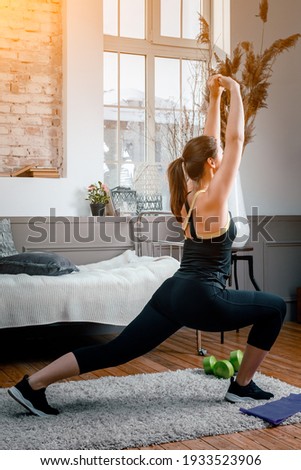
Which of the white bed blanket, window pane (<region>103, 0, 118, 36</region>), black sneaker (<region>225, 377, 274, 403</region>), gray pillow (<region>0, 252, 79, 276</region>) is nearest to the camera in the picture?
black sneaker (<region>225, 377, 274, 403</region>)

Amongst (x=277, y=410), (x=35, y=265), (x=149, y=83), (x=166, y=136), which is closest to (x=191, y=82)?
(x=149, y=83)

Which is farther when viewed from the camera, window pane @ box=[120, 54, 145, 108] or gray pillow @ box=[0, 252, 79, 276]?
window pane @ box=[120, 54, 145, 108]

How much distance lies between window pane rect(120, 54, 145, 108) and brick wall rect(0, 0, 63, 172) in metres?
0.65

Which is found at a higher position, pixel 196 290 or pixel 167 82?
pixel 167 82

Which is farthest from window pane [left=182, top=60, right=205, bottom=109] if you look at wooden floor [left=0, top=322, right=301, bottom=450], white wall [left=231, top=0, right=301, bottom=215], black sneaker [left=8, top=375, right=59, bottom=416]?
black sneaker [left=8, top=375, right=59, bottom=416]

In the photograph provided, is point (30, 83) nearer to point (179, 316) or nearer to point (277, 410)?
point (179, 316)

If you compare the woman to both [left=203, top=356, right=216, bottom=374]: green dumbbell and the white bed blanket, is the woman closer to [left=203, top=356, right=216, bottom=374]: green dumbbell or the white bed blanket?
[left=203, top=356, right=216, bottom=374]: green dumbbell

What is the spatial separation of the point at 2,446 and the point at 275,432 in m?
1.03

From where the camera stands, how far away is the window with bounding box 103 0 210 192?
5543 millimetres

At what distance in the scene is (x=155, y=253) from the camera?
5184mm

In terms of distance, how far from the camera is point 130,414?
2.66 meters

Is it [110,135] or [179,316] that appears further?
[110,135]

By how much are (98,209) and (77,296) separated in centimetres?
138

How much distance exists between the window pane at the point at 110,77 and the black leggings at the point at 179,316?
128 inches
